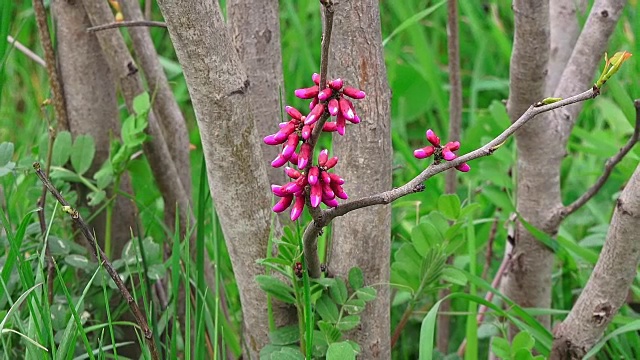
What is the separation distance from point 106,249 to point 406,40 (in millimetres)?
2180

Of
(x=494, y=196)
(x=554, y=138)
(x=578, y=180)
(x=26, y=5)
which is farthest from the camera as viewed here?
(x=26, y=5)

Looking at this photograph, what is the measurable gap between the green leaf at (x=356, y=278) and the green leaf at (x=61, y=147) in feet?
2.15

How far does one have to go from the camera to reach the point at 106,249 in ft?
5.85

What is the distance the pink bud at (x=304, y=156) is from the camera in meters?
1.03

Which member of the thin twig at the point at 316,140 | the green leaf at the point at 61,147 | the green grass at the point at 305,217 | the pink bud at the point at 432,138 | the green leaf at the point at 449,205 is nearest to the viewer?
the thin twig at the point at 316,140

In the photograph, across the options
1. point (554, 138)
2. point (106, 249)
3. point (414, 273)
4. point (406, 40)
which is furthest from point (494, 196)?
point (406, 40)

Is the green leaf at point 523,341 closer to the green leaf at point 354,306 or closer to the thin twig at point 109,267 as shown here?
the green leaf at point 354,306

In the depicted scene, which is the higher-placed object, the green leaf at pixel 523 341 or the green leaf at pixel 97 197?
the green leaf at pixel 97 197

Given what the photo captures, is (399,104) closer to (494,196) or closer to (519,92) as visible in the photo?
(494,196)

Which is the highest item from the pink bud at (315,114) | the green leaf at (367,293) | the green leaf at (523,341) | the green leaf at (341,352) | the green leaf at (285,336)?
the pink bud at (315,114)

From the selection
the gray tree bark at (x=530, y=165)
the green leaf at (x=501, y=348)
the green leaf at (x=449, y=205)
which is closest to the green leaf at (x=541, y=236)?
the gray tree bark at (x=530, y=165)

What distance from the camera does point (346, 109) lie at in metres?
1.01

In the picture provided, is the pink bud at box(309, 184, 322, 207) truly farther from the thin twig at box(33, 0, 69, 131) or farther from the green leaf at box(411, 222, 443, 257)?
the thin twig at box(33, 0, 69, 131)

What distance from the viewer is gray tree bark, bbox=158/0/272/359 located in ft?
4.02
